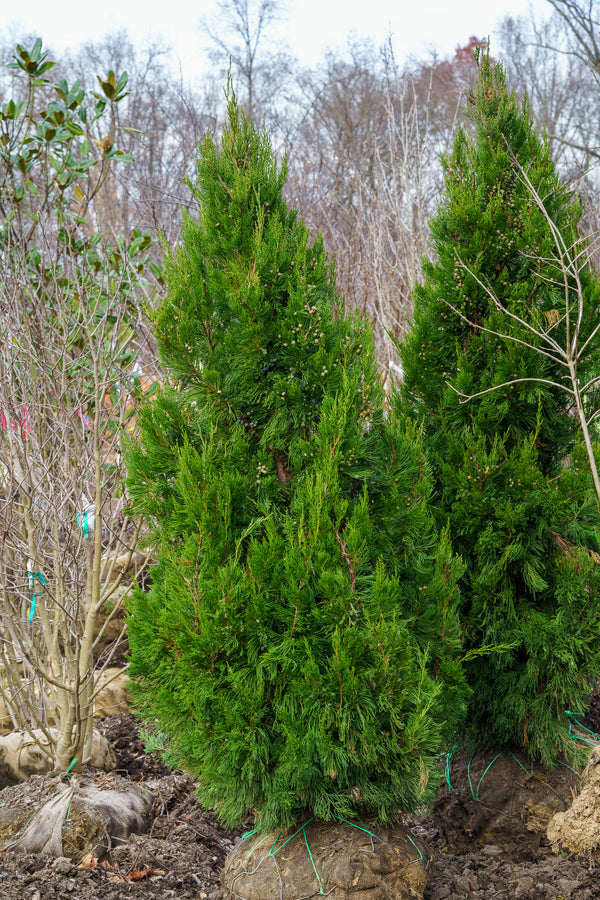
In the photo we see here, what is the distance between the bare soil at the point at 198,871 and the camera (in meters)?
2.65

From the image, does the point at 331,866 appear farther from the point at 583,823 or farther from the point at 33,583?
the point at 33,583

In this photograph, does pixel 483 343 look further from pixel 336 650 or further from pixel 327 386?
pixel 336 650

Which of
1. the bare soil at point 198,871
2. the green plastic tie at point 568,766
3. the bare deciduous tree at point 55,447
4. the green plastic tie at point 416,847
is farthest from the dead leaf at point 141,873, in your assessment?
the green plastic tie at point 568,766

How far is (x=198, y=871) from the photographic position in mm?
2959

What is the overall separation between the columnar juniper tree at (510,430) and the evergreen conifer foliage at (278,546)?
705mm

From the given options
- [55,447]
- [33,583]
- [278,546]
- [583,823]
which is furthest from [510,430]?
[33,583]

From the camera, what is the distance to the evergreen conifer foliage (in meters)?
2.29

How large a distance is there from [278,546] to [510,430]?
164cm

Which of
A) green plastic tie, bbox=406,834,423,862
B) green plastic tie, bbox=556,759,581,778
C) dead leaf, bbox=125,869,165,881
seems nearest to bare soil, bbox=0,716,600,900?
dead leaf, bbox=125,869,165,881

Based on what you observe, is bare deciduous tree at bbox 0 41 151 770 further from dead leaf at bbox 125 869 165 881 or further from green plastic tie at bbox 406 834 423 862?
green plastic tie at bbox 406 834 423 862

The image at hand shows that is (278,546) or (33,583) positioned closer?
(278,546)

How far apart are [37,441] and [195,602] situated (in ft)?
6.04

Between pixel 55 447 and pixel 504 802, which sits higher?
pixel 55 447

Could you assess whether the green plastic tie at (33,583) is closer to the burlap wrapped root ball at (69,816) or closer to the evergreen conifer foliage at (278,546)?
the burlap wrapped root ball at (69,816)
